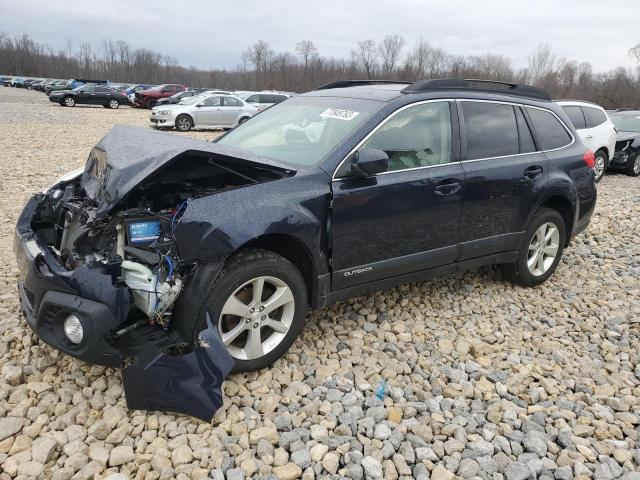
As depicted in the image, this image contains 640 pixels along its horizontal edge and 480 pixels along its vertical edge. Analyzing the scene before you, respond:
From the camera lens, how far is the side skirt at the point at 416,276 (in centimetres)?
352

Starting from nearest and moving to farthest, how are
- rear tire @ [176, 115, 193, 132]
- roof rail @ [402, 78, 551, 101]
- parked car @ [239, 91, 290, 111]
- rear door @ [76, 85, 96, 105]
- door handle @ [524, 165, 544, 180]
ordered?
roof rail @ [402, 78, 551, 101] → door handle @ [524, 165, 544, 180] → rear tire @ [176, 115, 193, 132] → parked car @ [239, 91, 290, 111] → rear door @ [76, 85, 96, 105]

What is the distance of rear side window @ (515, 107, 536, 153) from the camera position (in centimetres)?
449

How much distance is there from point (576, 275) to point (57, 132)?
16307 millimetres

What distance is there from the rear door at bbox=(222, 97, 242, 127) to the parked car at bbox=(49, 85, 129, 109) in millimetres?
15081

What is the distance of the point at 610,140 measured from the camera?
10797mm

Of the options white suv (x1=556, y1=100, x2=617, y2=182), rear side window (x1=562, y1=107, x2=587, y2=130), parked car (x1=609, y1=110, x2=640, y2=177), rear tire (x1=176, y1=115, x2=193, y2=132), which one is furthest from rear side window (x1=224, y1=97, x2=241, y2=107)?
parked car (x1=609, y1=110, x2=640, y2=177)

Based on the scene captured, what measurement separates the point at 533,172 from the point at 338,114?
6.13 ft

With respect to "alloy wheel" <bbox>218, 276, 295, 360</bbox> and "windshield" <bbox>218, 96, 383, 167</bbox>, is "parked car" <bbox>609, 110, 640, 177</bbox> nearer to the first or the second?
"windshield" <bbox>218, 96, 383, 167</bbox>

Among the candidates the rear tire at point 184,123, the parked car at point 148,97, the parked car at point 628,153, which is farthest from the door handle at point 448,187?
the parked car at point 148,97

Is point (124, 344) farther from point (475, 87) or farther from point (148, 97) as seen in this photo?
point (148, 97)

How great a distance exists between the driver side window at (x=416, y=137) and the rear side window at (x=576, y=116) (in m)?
7.59

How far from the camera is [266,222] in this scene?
3.01 m

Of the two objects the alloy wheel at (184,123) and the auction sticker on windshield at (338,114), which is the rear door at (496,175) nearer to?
the auction sticker on windshield at (338,114)

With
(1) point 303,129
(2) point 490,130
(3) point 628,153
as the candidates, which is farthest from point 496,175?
(3) point 628,153
